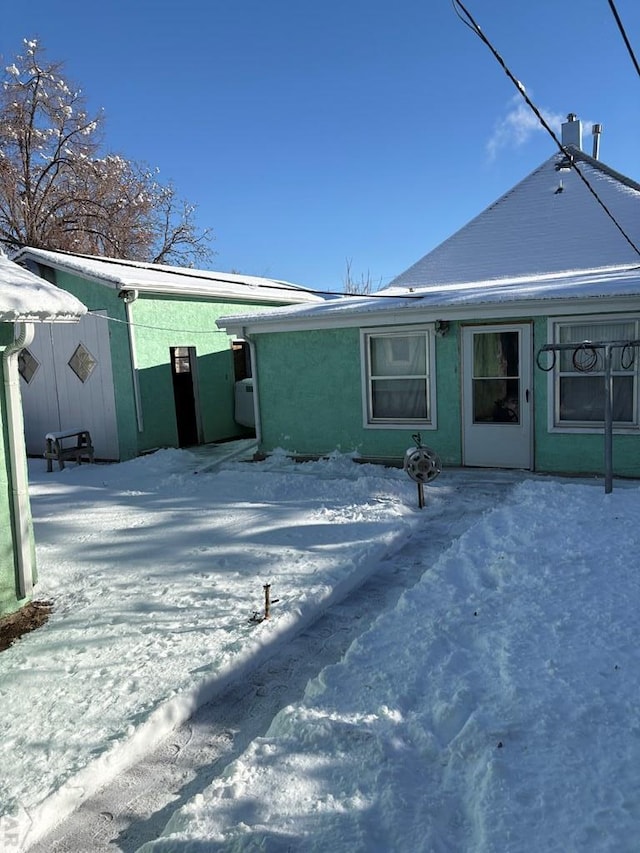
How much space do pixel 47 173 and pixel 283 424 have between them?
62.9 feet

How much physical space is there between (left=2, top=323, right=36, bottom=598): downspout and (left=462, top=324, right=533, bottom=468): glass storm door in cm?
644

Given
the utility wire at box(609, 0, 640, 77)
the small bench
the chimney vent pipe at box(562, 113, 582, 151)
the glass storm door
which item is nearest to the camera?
the utility wire at box(609, 0, 640, 77)

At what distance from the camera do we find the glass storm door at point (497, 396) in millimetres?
9068

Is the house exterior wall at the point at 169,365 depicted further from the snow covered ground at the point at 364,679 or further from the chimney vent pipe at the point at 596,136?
the chimney vent pipe at the point at 596,136

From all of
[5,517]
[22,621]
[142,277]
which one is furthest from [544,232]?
[22,621]

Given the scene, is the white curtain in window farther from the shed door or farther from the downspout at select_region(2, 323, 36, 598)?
the downspout at select_region(2, 323, 36, 598)

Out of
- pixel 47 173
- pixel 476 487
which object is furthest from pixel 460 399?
pixel 47 173

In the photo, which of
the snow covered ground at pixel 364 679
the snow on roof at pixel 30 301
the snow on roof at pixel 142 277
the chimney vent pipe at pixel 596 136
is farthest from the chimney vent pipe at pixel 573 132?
the snow on roof at pixel 30 301

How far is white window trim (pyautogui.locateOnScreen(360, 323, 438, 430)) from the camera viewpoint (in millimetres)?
9648

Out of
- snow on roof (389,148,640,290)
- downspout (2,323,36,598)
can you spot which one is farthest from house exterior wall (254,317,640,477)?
snow on roof (389,148,640,290)

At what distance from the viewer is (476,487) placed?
8445mm

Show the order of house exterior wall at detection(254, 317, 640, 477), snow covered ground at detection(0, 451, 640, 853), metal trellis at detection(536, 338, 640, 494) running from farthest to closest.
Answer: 1. house exterior wall at detection(254, 317, 640, 477)
2. metal trellis at detection(536, 338, 640, 494)
3. snow covered ground at detection(0, 451, 640, 853)

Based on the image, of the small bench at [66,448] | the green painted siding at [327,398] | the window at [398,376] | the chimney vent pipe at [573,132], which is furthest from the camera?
the chimney vent pipe at [573,132]

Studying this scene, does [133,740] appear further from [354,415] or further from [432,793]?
[354,415]
